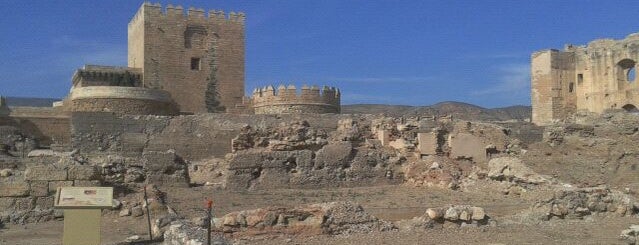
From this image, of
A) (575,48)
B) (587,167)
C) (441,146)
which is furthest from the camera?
(575,48)

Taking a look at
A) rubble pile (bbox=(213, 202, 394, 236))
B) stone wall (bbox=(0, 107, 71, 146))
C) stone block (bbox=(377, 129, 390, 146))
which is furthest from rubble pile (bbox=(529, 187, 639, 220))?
stone wall (bbox=(0, 107, 71, 146))

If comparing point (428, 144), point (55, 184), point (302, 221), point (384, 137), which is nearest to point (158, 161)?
point (55, 184)

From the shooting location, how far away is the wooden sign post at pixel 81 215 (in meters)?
7.17

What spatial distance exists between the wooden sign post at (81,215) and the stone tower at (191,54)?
19.6 m

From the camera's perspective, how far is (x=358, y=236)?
921 centimetres

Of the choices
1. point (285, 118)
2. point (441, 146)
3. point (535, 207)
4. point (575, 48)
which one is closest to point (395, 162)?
point (441, 146)

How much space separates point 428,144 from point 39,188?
10597mm

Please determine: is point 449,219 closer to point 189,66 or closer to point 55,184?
point 55,184

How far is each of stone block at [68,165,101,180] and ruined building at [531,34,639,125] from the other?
26766mm

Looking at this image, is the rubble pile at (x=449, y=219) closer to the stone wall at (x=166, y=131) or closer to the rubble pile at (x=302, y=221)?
the rubble pile at (x=302, y=221)

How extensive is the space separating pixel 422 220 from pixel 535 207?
281 centimetres

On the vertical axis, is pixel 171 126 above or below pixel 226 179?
above

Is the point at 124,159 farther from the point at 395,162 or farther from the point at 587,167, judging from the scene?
the point at 587,167

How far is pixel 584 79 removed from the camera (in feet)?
115
